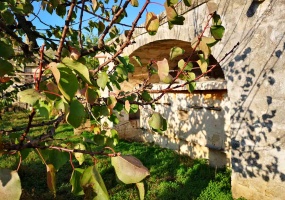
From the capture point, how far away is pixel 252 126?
3256mm

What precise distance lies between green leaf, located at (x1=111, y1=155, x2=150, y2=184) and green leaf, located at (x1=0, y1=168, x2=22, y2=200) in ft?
0.86

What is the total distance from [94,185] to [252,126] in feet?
10.1

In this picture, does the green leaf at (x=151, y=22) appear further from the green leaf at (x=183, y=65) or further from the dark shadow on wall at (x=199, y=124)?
the dark shadow on wall at (x=199, y=124)

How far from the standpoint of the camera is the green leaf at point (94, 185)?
0.66 meters

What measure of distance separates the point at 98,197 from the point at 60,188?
13.0 ft

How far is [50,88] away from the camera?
2.38 feet

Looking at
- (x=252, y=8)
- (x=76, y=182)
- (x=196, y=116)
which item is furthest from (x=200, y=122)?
(x=76, y=182)

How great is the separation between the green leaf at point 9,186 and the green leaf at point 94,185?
17cm

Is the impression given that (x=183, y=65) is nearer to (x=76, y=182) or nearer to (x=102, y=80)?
(x=102, y=80)

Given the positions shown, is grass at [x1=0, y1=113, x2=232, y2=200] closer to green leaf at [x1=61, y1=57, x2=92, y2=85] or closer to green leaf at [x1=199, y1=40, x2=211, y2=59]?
green leaf at [x1=199, y1=40, x2=211, y2=59]

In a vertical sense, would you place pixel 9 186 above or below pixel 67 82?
below

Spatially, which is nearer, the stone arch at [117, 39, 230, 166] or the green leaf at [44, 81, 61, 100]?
the green leaf at [44, 81, 61, 100]

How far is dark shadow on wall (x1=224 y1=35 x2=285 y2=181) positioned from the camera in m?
3.05

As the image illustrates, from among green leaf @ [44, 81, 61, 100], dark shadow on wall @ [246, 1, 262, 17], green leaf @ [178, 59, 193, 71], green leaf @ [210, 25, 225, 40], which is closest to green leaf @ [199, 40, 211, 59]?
green leaf @ [210, 25, 225, 40]
